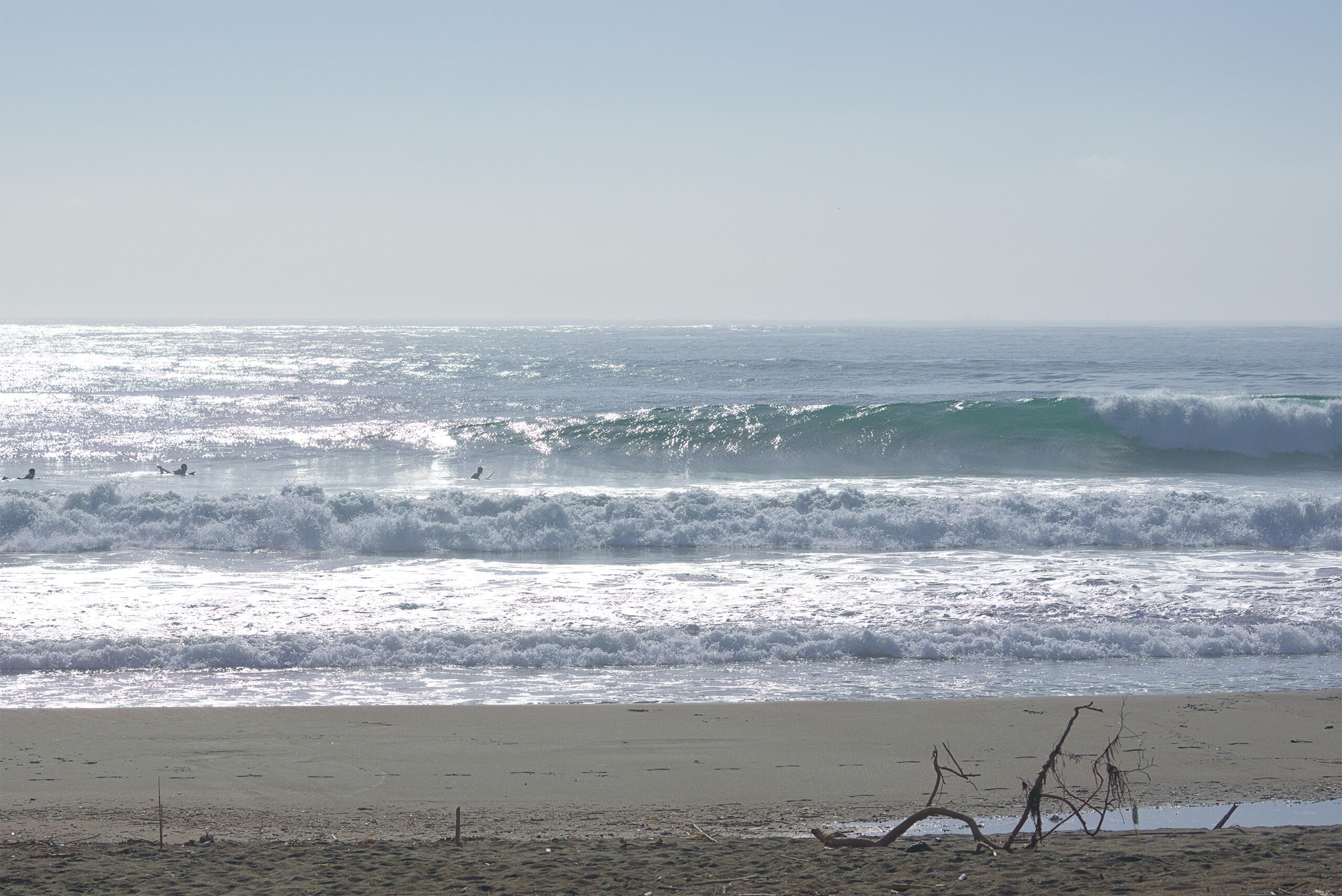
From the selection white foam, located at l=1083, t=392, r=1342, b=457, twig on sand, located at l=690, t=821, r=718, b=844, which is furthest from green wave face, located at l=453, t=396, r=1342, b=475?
twig on sand, located at l=690, t=821, r=718, b=844

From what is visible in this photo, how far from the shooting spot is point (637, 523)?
13883mm

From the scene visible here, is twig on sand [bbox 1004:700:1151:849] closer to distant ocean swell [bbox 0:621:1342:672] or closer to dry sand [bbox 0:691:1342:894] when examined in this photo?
dry sand [bbox 0:691:1342:894]

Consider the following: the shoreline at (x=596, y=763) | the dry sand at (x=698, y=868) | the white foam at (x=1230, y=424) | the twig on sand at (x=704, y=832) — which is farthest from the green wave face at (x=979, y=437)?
the dry sand at (x=698, y=868)

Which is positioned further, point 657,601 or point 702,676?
point 657,601

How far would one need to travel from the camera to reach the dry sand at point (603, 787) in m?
3.84

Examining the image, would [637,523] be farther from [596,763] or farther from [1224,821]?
[1224,821]

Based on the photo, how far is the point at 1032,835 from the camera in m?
4.19

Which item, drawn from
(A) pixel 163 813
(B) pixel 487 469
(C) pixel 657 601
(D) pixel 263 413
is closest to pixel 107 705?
(A) pixel 163 813

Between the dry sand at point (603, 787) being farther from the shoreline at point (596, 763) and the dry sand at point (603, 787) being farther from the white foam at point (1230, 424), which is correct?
the white foam at point (1230, 424)

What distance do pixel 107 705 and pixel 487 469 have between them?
15315mm

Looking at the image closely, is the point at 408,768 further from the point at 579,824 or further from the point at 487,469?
the point at 487,469

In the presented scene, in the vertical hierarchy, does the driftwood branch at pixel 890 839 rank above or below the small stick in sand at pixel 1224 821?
above

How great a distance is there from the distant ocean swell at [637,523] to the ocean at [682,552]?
55 mm

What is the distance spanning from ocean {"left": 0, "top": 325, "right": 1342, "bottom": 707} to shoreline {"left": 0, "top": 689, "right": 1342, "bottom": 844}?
0.53 m
